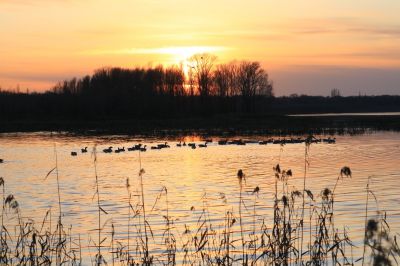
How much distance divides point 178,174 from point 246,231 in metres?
12.4

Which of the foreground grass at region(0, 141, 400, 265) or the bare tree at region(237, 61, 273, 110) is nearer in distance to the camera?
the foreground grass at region(0, 141, 400, 265)

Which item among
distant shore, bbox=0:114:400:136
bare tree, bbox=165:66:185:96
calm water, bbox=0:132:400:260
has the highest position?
bare tree, bbox=165:66:185:96

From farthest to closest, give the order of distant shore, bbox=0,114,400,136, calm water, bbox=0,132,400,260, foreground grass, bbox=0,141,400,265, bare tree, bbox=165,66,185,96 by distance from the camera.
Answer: bare tree, bbox=165,66,185,96, distant shore, bbox=0,114,400,136, calm water, bbox=0,132,400,260, foreground grass, bbox=0,141,400,265

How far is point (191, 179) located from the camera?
23.3m

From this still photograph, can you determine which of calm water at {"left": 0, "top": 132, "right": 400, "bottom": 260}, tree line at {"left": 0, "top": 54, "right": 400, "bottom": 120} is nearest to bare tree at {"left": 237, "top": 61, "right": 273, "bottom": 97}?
tree line at {"left": 0, "top": 54, "right": 400, "bottom": 120}

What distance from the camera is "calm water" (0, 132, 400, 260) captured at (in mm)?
15057

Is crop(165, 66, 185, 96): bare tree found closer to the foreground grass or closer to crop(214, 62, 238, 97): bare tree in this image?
crop(214, 62, 238, 97): bare tree

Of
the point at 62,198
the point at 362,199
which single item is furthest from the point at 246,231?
the point at 62,198

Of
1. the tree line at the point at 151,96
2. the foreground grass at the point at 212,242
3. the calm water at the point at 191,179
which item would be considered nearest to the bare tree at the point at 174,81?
the tree line at the point at 151,96

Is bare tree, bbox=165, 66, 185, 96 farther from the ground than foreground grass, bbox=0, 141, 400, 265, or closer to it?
farther from the ground

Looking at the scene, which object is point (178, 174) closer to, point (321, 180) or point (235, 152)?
point (321, 180)

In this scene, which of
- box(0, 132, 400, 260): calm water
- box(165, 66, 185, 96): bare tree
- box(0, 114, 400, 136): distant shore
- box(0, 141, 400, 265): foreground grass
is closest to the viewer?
box(0, 141, 400, 265): foreground grass

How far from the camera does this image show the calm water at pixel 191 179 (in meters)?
15.1

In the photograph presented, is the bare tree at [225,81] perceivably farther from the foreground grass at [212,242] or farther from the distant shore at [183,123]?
the foreground grass at [212,242]
